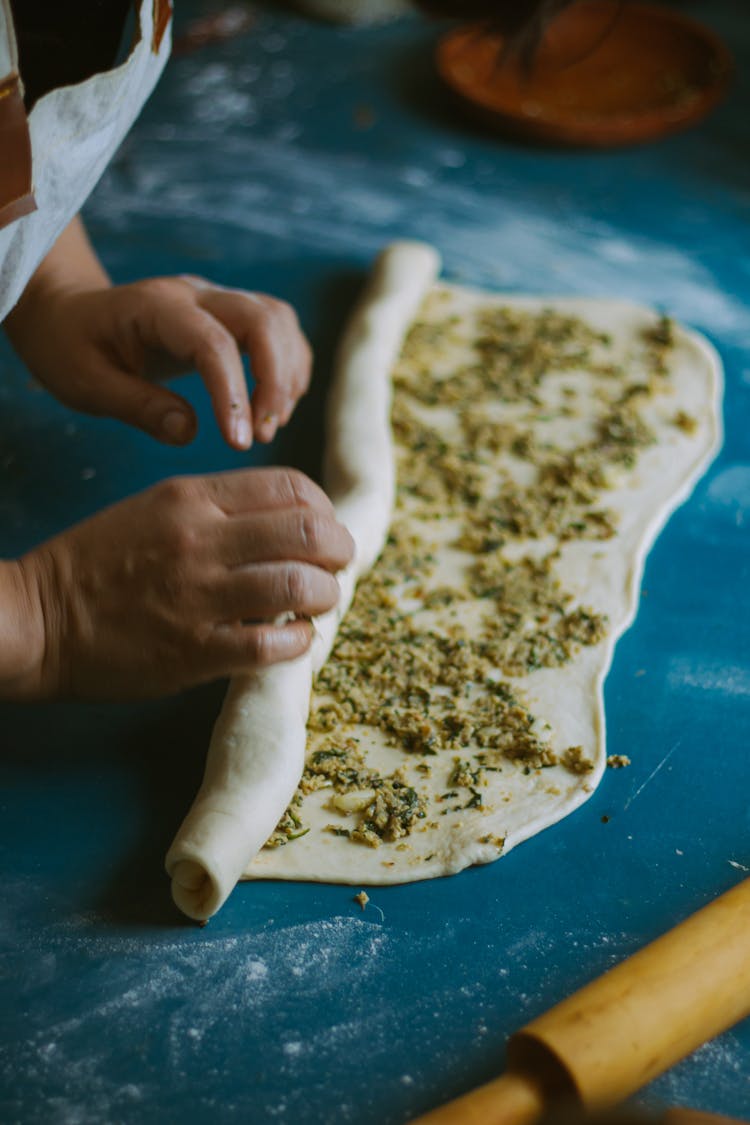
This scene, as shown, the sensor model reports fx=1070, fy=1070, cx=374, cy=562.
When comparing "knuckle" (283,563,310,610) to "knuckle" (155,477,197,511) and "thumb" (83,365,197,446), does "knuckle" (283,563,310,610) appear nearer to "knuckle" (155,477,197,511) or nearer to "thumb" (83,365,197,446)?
"knuckle" (155,477,197,511)

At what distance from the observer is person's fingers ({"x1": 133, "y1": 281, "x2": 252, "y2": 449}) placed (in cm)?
155

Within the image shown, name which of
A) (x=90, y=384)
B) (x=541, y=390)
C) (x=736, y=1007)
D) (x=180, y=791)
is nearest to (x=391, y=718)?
(x=180, y=791)

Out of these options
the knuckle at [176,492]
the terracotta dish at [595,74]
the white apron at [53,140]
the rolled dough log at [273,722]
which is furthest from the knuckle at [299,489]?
the terracotta dish at [595,74]

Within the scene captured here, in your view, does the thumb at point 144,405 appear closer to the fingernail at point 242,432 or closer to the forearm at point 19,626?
the fingernail at point 242,432

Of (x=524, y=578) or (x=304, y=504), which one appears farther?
(x=524, y=578)

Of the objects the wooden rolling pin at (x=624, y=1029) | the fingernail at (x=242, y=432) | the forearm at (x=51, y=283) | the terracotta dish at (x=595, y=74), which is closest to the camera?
the wooden rolling pin at (x=624, y=1029)

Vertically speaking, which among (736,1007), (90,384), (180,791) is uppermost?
(90,384)

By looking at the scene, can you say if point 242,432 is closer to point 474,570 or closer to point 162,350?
point 162,350

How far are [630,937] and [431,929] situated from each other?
231 millimetres

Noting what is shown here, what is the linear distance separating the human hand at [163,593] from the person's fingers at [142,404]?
36 cm

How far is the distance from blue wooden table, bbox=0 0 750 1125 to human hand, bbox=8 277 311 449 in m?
0.24

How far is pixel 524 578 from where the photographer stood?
5.64ft

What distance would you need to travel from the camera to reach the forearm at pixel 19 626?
123 cm

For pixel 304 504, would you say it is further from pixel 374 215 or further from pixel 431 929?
pixel 374 215
